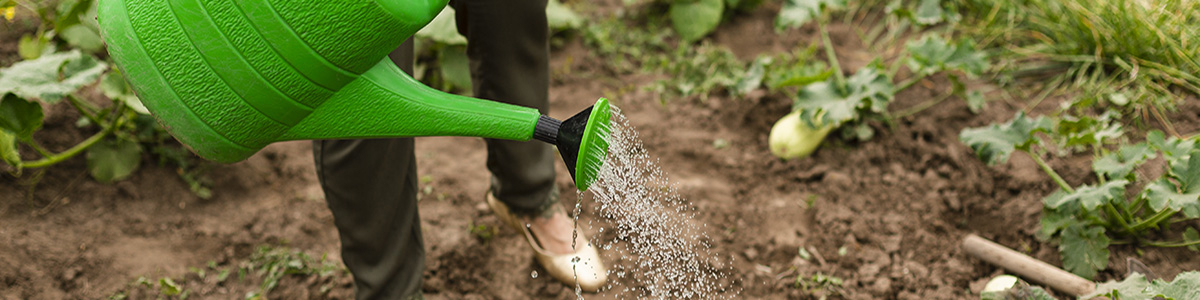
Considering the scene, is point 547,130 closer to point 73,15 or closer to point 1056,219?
point 1056,219

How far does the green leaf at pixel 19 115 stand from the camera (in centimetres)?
189

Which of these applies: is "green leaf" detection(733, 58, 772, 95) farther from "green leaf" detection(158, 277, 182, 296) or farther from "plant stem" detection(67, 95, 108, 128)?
"plant stem" detection(67, 95, 108, 128)

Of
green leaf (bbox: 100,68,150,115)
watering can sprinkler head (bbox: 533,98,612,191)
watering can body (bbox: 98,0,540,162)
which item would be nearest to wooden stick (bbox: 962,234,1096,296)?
watering can sprinkler head (bbox: 533,98,612,191)

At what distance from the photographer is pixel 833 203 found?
7.61 feet

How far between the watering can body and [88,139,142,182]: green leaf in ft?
4.37

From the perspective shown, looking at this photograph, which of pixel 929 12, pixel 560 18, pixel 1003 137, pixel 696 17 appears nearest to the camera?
pixel 1003 137

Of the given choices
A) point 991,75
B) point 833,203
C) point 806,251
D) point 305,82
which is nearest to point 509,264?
point 806,251

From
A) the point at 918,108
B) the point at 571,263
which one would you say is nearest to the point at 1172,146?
the point at 918,108

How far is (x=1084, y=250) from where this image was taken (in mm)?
1862

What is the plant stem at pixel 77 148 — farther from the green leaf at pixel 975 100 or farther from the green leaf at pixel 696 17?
the green leaf at pixel 975 100

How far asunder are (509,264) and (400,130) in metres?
1.00

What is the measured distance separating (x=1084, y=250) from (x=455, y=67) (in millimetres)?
2017

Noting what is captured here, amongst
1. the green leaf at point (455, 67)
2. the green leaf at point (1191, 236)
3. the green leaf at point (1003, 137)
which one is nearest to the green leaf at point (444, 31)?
the green leaf at point (455, 67)

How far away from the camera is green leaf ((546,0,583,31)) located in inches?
118
